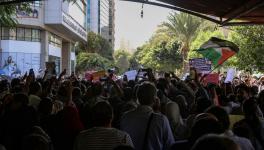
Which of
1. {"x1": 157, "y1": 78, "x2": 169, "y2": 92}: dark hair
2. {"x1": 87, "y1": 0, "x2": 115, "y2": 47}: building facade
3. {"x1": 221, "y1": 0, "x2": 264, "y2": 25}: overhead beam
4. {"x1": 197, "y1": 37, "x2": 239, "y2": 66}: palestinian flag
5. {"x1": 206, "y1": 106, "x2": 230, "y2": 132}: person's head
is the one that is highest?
{"x1": 87, "y1": 0, "x2": 115, "y2": 47}: building facade

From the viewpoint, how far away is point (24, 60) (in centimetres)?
5291

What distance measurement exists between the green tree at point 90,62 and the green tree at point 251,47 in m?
51.2

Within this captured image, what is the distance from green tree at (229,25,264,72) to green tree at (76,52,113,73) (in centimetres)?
5115

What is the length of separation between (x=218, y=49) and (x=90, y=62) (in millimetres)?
68813

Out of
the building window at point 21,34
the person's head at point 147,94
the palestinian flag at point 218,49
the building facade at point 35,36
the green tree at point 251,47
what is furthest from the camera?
the building window at point 21,34

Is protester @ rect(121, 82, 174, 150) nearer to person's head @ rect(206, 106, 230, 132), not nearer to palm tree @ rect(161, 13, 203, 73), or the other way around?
person's head @ rect(206, 106, 230, 132)

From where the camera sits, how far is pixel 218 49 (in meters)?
13.8

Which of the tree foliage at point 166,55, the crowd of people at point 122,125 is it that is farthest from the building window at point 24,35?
the crowd of people at point 122,125

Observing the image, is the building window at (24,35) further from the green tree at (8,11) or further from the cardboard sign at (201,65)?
the cardboard sign at (201,65)

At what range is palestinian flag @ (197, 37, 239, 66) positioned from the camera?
1300 cm

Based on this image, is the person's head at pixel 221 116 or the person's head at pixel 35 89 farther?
the person's head at pixel 35 89

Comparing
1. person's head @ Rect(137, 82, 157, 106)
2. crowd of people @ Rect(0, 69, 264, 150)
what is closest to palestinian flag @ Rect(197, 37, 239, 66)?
crowd of people @ Rect(0, 69, 264, 150)

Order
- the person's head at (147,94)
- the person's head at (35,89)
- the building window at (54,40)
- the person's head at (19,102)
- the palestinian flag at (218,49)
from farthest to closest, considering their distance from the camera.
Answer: the building window at (54,40)
the palestinian flag at (218,49)
the person's head at (35,89)
the person's head at (19,102)
the person's head at (147,94)

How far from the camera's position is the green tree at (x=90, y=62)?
8000 centimetres
